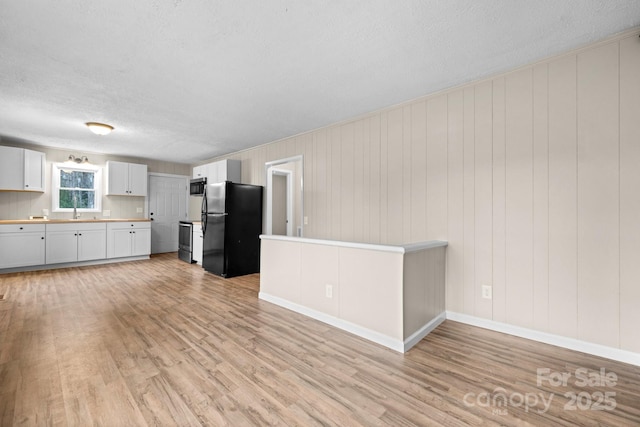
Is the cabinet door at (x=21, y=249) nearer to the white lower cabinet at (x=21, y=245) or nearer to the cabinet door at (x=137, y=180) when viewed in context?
the white lower cabinet at (x=21, y=245)

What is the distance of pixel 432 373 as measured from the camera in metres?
1.95

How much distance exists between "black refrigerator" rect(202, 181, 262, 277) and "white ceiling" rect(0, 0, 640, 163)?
162cm

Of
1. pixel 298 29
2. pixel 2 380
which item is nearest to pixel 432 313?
pixel 298 29

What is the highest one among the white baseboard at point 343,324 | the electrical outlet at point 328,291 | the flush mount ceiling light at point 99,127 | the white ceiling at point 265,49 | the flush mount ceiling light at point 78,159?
the white ceiling at point 265,49

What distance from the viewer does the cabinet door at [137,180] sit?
6602 mm

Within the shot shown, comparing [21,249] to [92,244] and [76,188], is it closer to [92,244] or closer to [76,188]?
[92,244]

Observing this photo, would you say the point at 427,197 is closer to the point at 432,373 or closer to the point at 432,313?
the point at 432,313

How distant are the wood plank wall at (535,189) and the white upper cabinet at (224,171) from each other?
346 cm

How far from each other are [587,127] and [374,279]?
82.4 inches

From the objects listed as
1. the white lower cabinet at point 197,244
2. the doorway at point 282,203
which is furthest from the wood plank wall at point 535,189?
the white lower cabinet at point 197,244

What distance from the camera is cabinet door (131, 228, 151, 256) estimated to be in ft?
20.7

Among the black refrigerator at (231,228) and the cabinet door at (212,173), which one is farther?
the cabinet door at (212,173)

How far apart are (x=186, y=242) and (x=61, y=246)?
217 cm

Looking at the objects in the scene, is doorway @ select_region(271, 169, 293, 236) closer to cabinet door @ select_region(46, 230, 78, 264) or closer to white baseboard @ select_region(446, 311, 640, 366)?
cabinet door @ select_region(46, 230, 78, 264)
